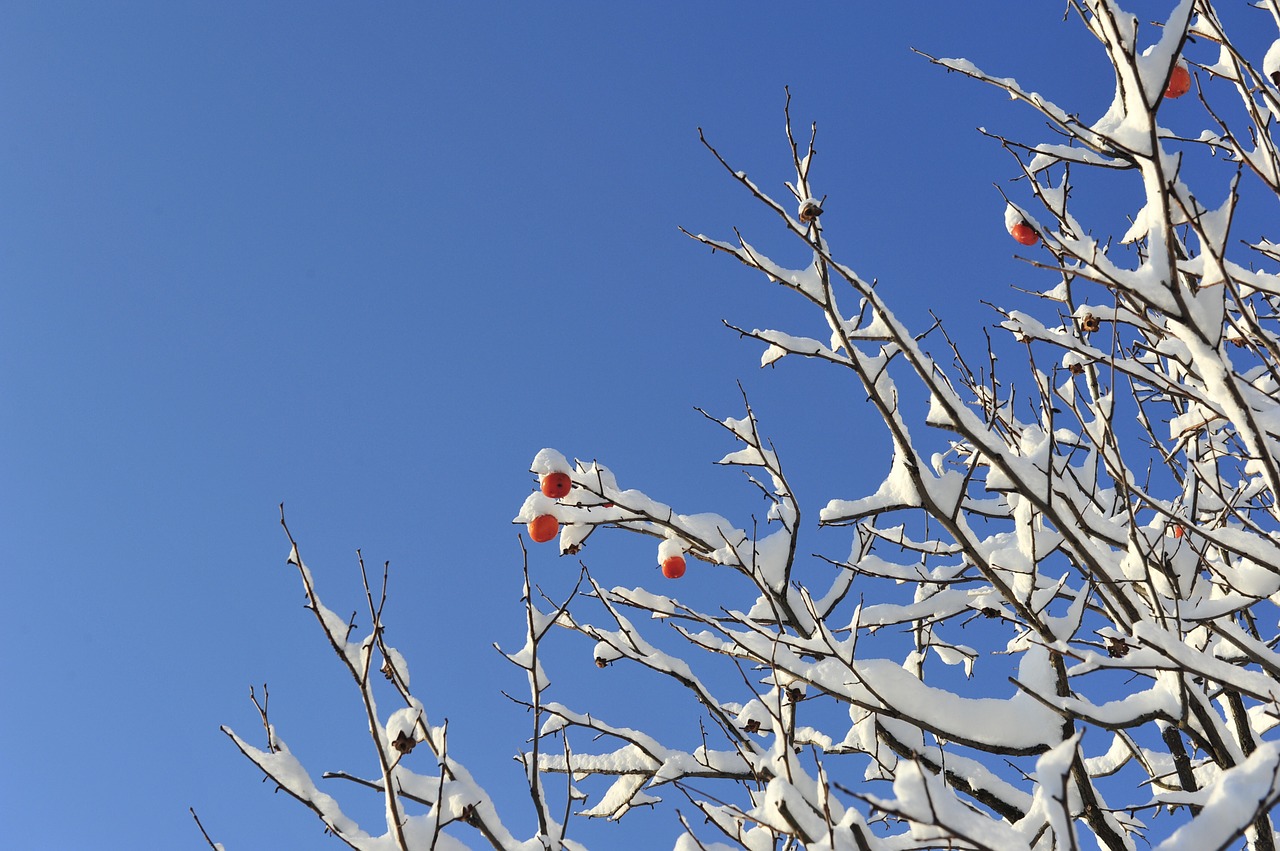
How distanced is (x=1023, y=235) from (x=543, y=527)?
6.99 ft

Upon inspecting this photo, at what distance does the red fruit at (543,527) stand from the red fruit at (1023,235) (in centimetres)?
205

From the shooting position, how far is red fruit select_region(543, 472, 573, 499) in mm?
3580

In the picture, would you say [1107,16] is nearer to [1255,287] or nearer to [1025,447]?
[1255,287]

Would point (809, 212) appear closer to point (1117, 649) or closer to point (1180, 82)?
point (1180, 82)

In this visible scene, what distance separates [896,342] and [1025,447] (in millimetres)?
1131

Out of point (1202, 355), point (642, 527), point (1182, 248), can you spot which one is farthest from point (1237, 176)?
point (642, 527)

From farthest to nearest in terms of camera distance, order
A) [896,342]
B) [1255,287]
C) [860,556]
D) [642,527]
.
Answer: [860,556], [642,527], [896,342], [1255,287]

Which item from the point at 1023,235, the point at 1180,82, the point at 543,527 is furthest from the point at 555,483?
the point at 1180,82

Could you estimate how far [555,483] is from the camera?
359 cm

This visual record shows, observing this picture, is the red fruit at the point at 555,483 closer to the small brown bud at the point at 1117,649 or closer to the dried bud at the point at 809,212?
the dried bud at the point at 809,212

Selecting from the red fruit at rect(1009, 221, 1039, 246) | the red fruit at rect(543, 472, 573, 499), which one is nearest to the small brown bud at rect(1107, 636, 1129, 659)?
the red fruit at rect(1009, 221, 1039, 246)

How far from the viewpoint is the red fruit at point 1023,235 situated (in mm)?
3488

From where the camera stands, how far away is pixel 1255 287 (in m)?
2.49

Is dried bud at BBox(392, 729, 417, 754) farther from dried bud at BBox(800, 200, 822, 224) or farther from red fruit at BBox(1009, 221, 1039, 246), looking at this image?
red fruit at BBox(1009, 221, 1039, 246)
